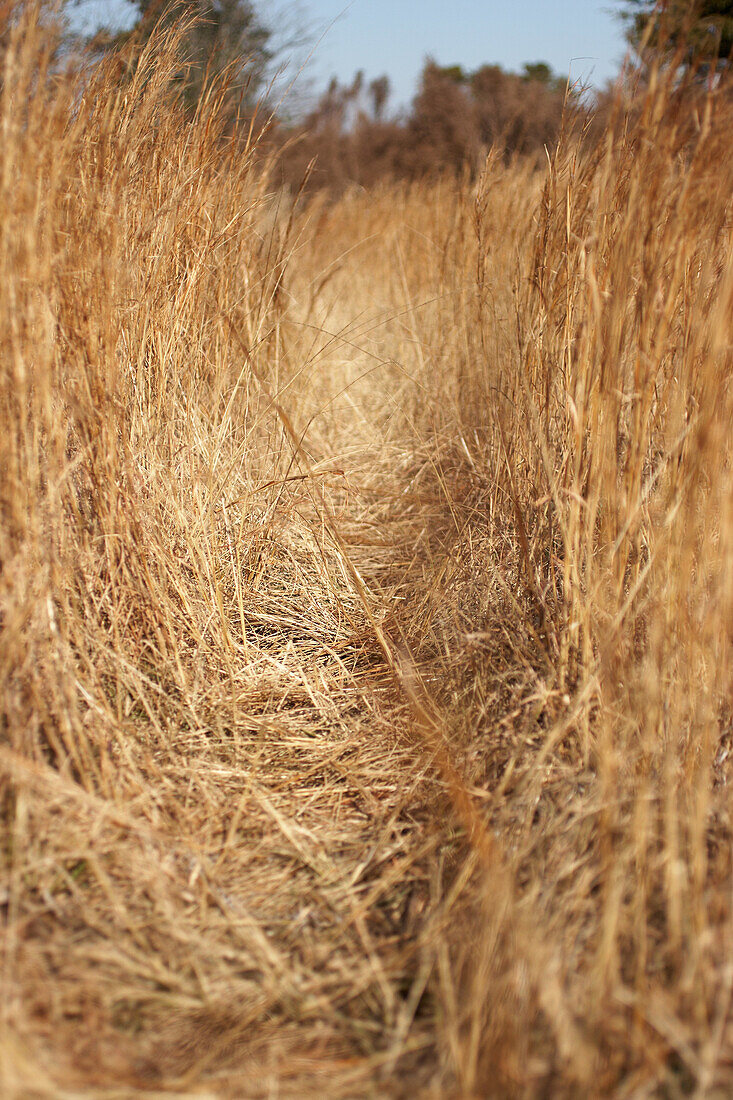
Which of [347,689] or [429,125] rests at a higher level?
[429,125]

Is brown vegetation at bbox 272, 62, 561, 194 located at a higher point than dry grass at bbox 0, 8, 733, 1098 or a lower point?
higher

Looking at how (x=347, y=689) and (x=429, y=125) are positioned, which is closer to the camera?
(x=347, y=689)

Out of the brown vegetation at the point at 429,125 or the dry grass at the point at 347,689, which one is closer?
the dry grass at the point at 347,689

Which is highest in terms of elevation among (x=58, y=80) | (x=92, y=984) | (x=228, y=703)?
(x=58, y=80)

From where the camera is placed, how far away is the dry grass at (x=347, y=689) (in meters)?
0.77

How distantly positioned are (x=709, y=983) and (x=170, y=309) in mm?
1268

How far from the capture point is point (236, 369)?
192 centimetres

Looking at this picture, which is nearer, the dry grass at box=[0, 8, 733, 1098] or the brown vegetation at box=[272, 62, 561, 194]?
the dry grass at box=[0, 8, 733, 1098]

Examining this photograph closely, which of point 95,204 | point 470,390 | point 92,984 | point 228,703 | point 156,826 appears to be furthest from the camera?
point 470,390

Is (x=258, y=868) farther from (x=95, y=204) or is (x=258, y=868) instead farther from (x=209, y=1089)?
(x=95, y=204)

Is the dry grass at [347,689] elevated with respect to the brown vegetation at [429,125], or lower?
lower

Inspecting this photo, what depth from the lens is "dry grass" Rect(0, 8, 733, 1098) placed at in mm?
767

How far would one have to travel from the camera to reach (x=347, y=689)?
1.38 metres

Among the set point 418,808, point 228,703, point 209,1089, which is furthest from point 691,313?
point 209,1089
